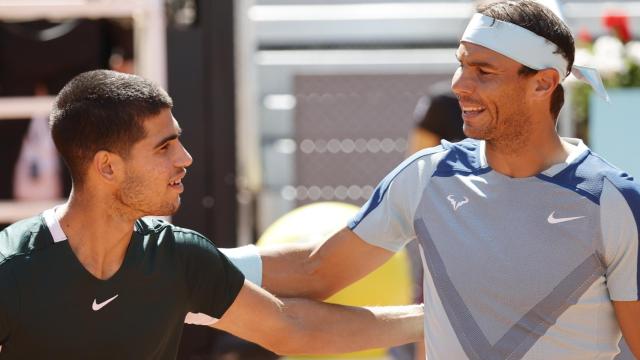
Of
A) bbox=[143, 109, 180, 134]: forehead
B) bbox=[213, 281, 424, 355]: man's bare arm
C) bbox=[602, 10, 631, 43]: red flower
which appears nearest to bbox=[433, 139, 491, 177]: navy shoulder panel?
bbox=[213, 281, 424, 355]: man's bare arm

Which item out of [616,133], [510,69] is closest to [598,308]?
[510,69]

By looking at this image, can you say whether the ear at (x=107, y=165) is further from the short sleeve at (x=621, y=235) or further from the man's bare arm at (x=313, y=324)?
the short sleeve at (x=621, y=235)

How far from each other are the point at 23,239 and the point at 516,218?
1151 millimetres

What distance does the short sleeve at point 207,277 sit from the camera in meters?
2.60

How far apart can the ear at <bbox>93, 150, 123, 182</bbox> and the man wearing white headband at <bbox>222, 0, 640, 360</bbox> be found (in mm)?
674

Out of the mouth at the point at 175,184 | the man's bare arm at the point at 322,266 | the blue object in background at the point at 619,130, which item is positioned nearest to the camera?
the mouth at the point at 175,184

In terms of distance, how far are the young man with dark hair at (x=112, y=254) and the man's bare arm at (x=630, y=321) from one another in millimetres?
886

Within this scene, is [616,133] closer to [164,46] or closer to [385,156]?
[164,46]

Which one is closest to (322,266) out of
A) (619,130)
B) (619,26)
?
(619,130)

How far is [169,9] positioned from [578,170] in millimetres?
3463

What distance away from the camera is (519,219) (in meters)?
2.62

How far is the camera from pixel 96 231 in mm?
2531

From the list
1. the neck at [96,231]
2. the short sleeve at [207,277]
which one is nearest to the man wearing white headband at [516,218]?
the short sleeve at [207,277]

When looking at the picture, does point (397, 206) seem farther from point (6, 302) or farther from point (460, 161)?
point (6, 302)
